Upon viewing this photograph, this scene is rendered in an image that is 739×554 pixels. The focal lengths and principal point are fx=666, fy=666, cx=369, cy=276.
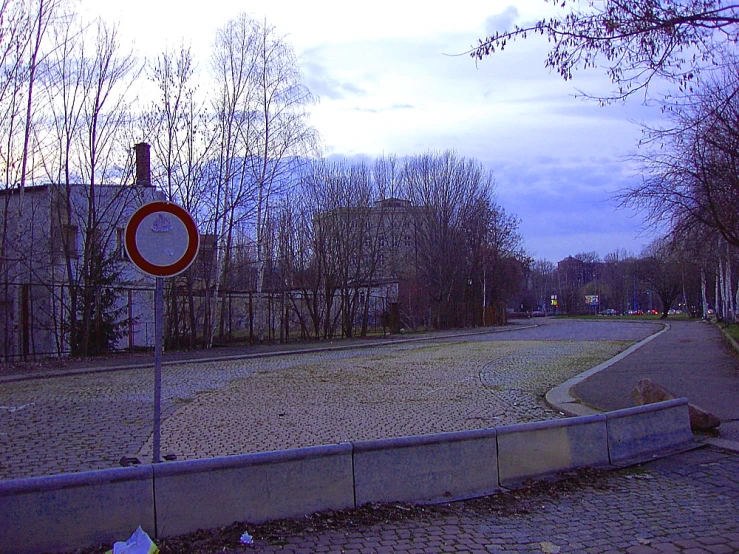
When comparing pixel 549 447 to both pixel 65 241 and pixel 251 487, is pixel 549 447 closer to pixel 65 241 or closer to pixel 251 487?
pixel 251 487

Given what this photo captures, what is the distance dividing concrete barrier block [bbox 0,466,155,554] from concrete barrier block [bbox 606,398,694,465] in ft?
15.8

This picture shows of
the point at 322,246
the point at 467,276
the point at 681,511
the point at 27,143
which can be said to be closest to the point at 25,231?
the point at 27,143

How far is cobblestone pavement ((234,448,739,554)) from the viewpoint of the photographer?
4660 mm

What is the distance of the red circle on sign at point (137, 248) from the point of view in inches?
238

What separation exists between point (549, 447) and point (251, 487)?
305 centimetres

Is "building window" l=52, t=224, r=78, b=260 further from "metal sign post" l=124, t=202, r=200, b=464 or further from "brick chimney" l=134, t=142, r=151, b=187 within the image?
"metal sign post" l=124, t=202, r=200, b=464

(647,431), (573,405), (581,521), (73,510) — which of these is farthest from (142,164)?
(581,521)

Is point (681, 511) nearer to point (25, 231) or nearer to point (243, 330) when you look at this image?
point (25, 231)

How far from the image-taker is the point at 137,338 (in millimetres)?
27516

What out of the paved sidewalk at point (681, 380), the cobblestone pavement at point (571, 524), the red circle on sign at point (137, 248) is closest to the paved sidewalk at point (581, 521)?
the cobblestone pavement at point (571, 524)

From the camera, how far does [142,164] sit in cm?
2298

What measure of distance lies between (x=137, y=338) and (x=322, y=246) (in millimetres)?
10893

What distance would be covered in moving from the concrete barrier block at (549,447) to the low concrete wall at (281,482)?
10 millimetres

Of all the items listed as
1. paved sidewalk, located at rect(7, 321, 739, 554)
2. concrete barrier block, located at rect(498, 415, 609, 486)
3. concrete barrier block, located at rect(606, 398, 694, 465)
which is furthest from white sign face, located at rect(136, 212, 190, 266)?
concrete barrier block, located at rect(606, 398, 694, 465)
